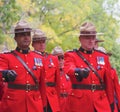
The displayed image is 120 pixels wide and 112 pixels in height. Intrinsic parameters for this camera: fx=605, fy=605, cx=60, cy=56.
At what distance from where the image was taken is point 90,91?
9133 millimetres

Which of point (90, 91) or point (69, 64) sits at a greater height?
point (69, 64)

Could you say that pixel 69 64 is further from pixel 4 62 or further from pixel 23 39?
pixel 4 62

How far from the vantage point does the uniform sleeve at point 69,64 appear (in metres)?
8.76

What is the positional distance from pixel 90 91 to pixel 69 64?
21.3 inches

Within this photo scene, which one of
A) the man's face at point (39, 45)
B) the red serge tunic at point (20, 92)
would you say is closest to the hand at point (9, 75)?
the red serge tunic at point (20, 92)

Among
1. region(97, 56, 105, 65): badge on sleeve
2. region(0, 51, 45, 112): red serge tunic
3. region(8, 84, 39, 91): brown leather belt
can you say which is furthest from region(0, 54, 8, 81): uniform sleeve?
region(97, 56, 105, 65): badge on sleeve

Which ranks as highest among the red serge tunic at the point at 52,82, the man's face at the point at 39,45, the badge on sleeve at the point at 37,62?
the man's face at the point at 39,45

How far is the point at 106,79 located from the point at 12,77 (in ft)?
5.84

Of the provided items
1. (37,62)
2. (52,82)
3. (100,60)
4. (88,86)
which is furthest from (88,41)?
(52,82)

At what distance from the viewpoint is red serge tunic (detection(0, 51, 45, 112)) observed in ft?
28.2

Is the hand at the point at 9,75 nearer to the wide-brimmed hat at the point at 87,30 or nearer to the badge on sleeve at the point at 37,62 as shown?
the badge on sleeve at the point at 37,62

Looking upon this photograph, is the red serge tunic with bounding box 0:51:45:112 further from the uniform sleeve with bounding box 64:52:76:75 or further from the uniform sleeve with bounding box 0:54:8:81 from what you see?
the uniform sleeve with bounding box 64:52:76:75

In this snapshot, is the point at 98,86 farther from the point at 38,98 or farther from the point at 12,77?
the point at 12,77

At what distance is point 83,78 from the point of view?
8.98 meters
